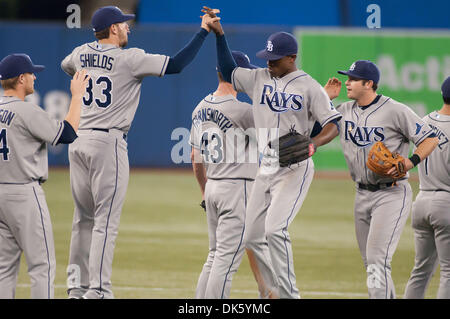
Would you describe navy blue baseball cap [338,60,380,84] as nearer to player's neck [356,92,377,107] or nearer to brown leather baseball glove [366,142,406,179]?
player's neck [356,92,377,107]

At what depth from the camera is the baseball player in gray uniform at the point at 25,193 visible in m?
5.69

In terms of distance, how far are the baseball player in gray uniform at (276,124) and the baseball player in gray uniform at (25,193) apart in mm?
1635

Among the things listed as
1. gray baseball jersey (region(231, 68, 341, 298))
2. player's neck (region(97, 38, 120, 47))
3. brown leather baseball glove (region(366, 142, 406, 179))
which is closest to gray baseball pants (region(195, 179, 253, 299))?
gray baseball jersey (region(231, 68, 341, 298))

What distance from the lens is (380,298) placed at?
20.3ft

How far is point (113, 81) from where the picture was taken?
6625 mm

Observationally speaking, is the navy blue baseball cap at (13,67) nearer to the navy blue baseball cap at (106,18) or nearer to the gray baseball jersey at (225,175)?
the navy blue baseball cap at (106,18)

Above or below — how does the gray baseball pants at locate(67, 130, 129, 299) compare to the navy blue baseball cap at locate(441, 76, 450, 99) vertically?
below

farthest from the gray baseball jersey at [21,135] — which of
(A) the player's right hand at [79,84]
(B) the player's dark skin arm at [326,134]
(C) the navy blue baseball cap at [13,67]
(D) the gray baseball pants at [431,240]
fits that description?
(D) the gray baseball pants at [431,240]

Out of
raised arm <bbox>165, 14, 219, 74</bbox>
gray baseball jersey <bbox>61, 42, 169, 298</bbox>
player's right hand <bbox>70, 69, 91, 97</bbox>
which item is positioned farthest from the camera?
raised arm <bbox>165, 14, 219, 74</bbox>

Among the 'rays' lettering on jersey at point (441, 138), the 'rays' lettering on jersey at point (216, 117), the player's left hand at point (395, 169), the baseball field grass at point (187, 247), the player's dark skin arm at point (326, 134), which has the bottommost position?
→ the baseball field grass at point (187, 247)

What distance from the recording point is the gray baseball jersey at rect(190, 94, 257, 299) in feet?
21.4

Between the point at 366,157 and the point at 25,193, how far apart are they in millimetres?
2822

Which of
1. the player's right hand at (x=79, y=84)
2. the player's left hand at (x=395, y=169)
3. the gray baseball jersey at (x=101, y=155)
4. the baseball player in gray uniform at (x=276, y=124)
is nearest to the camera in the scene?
the player's right hand at (x=79, y=84)

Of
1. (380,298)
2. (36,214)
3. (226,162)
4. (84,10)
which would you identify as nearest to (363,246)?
(380,298)
